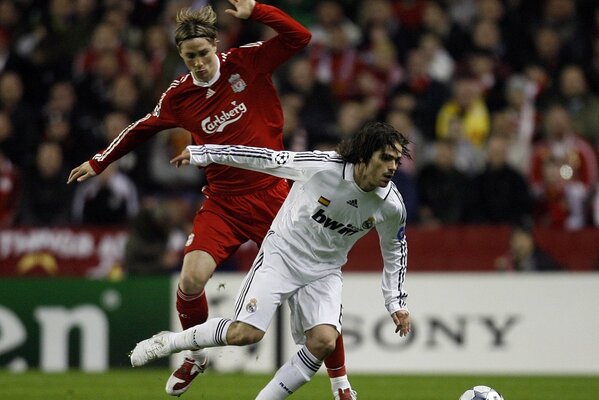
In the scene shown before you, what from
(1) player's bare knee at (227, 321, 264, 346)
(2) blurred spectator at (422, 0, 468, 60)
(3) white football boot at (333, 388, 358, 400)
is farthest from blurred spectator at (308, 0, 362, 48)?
(1) player's bare knee at (227, 321, 264, 346)

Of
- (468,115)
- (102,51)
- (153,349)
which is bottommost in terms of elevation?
(153,349)

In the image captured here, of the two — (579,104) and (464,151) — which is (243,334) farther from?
(579,104)

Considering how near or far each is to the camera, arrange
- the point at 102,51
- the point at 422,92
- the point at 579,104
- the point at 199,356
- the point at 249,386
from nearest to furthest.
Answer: the point at 199,356 < the point at 249,386 < the point at 579,104 < the point at 422,92 < the point at 102,51

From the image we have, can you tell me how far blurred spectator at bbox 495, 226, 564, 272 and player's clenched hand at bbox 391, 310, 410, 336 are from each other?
230 inches

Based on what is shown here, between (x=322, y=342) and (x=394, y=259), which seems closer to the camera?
(x=322, y=342)

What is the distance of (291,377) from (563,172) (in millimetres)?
7041

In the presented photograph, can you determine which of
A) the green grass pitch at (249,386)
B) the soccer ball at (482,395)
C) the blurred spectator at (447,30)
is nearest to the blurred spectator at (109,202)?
the green grass pitch at (249,386)

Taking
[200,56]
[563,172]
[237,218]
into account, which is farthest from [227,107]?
[563,172]

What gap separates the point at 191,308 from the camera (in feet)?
29.4

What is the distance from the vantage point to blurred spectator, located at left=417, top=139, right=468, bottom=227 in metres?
14.3

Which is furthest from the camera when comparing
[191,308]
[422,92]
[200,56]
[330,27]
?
[330,27]

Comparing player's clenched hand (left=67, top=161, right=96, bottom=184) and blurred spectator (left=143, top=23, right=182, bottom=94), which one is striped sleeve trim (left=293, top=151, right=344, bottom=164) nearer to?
player's clenched hand (left=67, top=161, right=96, bottom=184)

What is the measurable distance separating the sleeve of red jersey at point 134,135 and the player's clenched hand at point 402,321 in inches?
85.5

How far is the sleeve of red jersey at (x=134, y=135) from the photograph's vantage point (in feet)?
28.8
